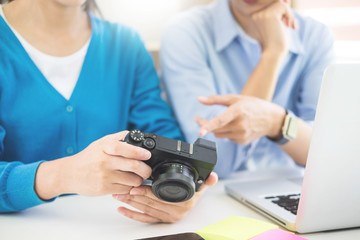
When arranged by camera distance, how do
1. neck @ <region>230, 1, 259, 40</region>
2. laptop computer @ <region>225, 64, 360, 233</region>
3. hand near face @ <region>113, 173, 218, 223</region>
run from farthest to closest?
neck @ <region>230, 1, 259, 40</region> < hand near face @ <region>113, 173, 218, 223</region> < laptop computer @ <region>225, 64, 360, 233</region>

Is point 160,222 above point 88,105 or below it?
below

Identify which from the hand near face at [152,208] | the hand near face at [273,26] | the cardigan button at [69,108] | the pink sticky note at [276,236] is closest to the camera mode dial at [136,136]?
the hand near face at [152,208]

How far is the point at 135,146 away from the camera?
1.78ft

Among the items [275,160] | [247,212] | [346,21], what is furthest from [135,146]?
[346,21]

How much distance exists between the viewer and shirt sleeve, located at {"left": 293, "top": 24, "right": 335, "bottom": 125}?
114 centimetres

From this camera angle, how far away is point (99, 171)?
1.95ft

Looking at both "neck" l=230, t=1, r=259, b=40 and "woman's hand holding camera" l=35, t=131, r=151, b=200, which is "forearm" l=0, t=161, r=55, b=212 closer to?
"woman's hand holding camera" l=35, t=131, r=151, b=200

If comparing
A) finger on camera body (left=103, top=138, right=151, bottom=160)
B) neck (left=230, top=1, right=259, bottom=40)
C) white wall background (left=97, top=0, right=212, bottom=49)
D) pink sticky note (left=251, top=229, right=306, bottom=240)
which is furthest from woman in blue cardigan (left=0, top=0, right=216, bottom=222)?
neck (left=230, top=1, right=259, bottom=40)

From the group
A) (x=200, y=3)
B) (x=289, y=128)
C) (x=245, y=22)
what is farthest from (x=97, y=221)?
(x=200, y=3)

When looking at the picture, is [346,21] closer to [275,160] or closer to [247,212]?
[275,160]

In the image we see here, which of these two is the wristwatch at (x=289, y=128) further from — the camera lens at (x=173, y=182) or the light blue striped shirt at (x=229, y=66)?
the camera lens at (x=173, y=182)

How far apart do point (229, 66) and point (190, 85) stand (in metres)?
0.19

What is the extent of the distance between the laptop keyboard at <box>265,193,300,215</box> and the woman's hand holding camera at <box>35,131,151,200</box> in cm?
29

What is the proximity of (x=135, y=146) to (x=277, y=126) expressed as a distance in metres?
0.52
